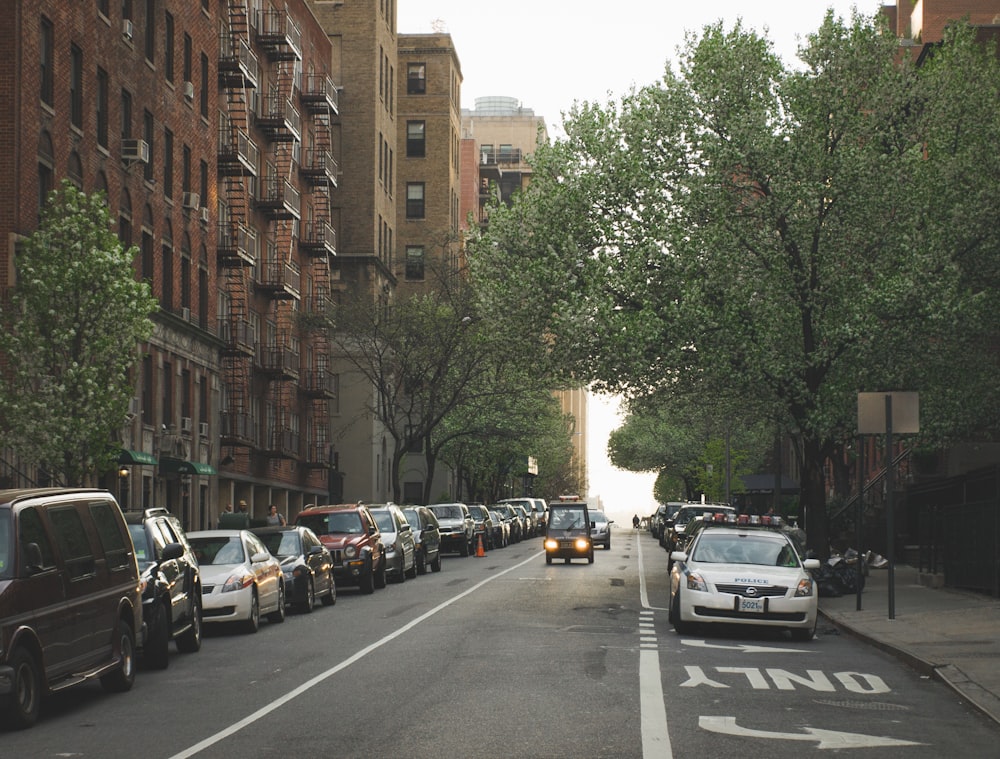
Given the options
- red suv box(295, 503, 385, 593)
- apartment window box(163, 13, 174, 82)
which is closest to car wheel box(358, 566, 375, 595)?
red suv box(295, 503, 385, 593)

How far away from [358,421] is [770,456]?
3567 cm

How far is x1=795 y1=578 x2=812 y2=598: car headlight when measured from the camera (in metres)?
19.7

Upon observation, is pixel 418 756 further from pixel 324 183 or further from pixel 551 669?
pixel 324 183

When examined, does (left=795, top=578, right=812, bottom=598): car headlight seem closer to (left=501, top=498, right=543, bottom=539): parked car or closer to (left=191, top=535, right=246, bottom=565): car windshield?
(left=191, top=535, right=246, bottom=565): car windshield

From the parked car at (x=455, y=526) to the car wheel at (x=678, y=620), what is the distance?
3021 cm

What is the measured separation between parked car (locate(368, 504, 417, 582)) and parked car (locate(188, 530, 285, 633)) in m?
9.92

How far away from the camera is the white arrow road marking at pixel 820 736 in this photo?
1096 cm

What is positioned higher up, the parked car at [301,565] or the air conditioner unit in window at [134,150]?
the air conditioner unit in window at [134,150]

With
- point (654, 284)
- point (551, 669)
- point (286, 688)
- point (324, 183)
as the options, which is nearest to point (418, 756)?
point (286, 688)

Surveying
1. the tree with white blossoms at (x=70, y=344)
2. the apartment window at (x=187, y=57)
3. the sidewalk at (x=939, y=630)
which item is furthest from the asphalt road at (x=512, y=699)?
the apartment window at (x=187, y=57)

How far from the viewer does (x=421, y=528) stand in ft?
129

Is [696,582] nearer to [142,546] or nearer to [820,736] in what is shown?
[142,546]

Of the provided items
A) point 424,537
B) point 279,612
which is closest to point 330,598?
point 279,612

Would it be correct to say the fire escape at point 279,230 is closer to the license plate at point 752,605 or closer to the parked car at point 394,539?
the parked car at point 394,539
